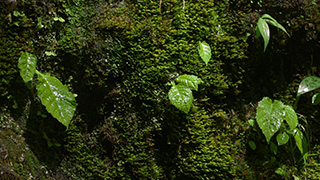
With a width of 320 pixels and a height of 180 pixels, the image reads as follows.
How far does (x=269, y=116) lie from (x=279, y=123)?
0.11m

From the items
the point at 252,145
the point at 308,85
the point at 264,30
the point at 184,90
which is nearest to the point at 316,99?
the point at 308,85

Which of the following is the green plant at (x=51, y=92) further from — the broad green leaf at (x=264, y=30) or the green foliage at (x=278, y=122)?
the broad green leaf at (x=264, y=30)

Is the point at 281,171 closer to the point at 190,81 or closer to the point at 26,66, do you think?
the point at 190,81

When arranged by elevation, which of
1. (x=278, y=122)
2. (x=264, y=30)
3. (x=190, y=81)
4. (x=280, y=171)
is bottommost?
(x=280, y=171)

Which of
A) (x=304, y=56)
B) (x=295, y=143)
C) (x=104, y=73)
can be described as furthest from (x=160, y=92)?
(x=304, y=56)

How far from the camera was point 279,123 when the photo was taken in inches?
99.3

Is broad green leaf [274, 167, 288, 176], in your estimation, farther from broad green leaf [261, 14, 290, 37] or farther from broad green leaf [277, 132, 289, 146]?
broad green leaf [261, 14, 290, 37]

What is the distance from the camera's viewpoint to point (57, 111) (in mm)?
2119

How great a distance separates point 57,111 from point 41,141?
14.4 inches

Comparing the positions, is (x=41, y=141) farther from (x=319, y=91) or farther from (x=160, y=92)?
(x=319, y=91)

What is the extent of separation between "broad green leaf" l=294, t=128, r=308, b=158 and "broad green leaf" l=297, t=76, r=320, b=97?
40 cm

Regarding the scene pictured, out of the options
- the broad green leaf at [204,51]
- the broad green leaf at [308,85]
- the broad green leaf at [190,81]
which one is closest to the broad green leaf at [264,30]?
the broad green leaf at [204,51]

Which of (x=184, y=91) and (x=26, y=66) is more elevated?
(x=184, y=91)

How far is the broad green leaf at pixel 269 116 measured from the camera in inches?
98.2
